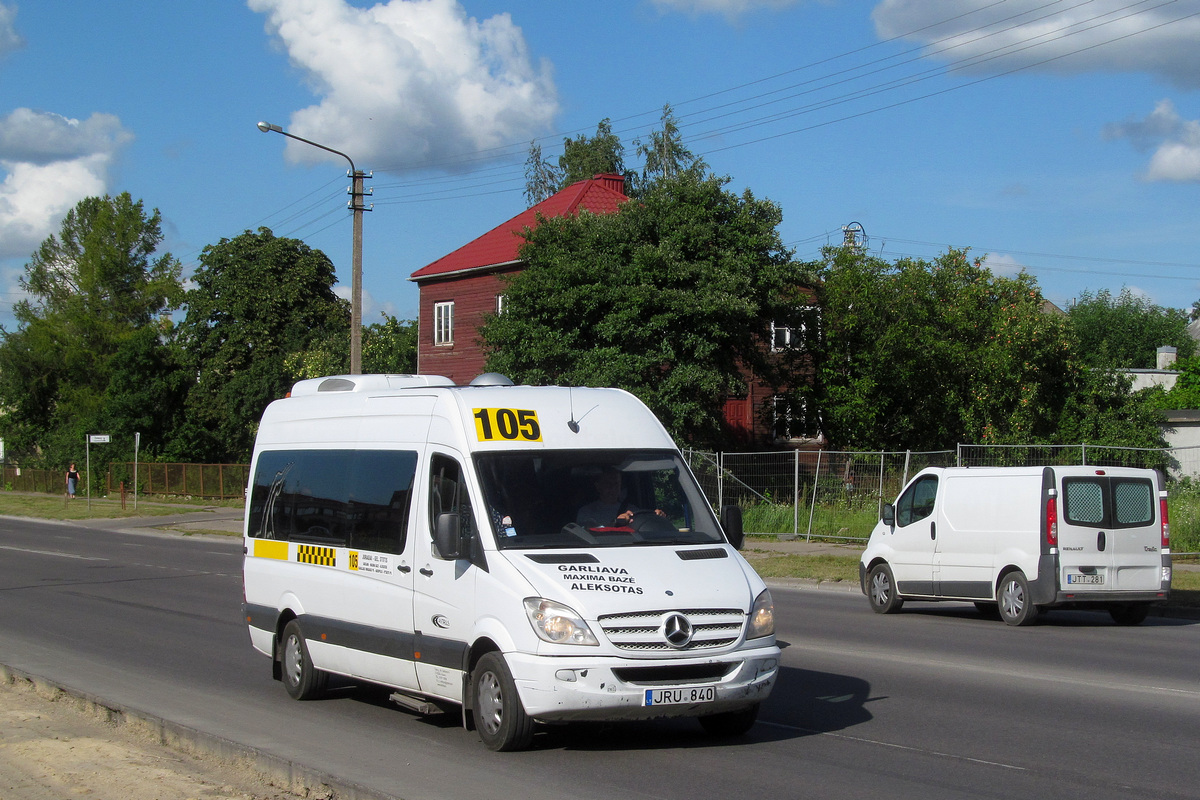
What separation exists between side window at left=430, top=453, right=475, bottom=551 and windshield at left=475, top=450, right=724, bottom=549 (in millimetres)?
163

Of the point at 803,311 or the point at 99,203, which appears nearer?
the point at 803,311

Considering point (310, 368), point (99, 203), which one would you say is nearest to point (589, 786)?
point (310, 368)

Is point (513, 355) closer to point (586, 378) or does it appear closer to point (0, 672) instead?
point (586, 378)

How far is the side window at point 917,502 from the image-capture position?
1530cm

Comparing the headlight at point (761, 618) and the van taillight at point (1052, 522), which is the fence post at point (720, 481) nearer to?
the van taillight at point (1052, 522)

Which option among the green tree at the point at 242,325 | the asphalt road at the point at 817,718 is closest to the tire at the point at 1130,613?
the asphalt road at the point at 817,718

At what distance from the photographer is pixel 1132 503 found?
13906 millimetres

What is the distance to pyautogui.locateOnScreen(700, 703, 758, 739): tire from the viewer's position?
754cm

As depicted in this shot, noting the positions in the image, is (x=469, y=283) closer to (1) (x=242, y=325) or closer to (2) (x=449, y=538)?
(1) (x=242, y=325)

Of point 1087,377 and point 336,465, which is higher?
point 1087,377

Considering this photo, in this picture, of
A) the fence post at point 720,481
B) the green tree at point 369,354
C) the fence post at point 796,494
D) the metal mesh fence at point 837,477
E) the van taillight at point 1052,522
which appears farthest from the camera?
the green tree at point 369,354

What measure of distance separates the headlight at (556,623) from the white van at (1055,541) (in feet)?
28.5

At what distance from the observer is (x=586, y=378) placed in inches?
1196

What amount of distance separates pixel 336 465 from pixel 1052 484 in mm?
8715
